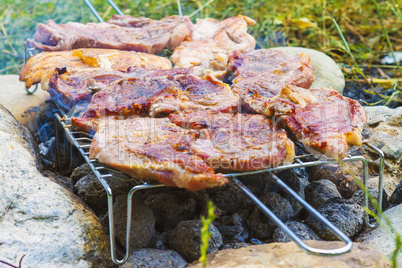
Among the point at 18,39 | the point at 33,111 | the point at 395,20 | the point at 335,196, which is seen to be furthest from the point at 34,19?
the point at 395,20

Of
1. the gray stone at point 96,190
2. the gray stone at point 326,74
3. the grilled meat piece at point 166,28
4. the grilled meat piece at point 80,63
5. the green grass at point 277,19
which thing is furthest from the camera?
the green grass at point 277,19

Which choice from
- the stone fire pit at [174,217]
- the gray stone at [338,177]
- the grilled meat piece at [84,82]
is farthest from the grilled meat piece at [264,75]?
the gray stone at [338,177]

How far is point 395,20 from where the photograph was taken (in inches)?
300

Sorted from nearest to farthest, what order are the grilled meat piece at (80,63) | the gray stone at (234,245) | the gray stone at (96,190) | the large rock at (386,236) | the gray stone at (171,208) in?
the large rock at (386,236) < the gray stone at (234,245) < the gray stone at (171,208) < the gray stone at (96,190) < the grilled meat piece at (80,63)

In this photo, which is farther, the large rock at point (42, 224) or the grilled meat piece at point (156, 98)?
the grilled meat piece at point (156, 98)

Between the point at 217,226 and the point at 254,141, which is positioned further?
the point at 217,226

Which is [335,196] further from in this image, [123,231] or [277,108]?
[123,231]

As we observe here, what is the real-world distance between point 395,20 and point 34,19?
6790 mm

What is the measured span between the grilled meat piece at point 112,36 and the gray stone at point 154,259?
8.10ft

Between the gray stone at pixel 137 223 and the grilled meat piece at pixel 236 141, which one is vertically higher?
the grilled meat piece at pixel 236 141

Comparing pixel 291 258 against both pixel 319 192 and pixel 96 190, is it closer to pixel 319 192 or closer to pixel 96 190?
pixel 319 192

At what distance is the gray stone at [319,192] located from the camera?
3016 mm

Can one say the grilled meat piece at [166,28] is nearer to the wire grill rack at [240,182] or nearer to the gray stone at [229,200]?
the wire grill rack at [240,182]

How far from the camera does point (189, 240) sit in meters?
2.51
